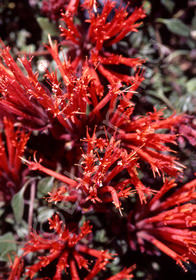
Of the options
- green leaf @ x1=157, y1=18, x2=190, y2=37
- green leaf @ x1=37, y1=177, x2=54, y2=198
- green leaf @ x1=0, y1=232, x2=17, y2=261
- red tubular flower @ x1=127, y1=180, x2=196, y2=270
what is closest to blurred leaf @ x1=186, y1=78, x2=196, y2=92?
green leaf @ x1=157, y1=18, x2=190, y2=37

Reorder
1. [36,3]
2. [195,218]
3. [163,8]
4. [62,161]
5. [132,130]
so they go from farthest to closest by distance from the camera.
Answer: [163,8] < [36,3] < [62,161] < [132,130] < [195,218]

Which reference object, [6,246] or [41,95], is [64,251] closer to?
[6,246]

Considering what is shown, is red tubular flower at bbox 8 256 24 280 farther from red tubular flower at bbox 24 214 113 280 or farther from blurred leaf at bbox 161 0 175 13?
blurred leaf at bbox 161 0 175 13

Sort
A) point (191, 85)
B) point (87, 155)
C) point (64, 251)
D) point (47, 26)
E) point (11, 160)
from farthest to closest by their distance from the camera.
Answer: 1. point (191, 85)
2. point (47, 26)
3. point (11, 160)
4. point (64, 251)
5. point (87, 155)

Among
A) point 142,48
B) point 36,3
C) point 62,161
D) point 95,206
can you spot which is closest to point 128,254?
point 95,206

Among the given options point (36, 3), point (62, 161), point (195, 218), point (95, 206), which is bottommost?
point (195, 218)

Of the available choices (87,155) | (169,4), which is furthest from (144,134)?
(169,4)

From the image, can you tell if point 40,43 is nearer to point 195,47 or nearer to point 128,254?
point 195,47
